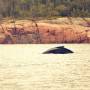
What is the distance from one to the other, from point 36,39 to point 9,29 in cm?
736

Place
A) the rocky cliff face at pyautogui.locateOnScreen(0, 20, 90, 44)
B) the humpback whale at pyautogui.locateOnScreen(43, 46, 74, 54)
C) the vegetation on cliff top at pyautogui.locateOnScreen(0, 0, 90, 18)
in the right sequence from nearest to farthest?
the humpback whale at pyautogui.locateOnScreen(43, 46, 74, 54) < the rocky cliff face at pyautogui.locateOnScreen(0, 20, 90, 44) < the vegetation on cliff top at pyautogui.locateOnScreen(0, 0, 90, 18)

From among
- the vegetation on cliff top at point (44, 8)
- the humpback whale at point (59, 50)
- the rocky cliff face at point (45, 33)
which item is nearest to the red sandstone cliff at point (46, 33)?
the rocky cliff face at point (45, 33)

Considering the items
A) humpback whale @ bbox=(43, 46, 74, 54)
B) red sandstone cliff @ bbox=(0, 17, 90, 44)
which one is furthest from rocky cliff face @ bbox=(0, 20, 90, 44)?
humpback whale @ bbox=(43, 46, 74, 54)

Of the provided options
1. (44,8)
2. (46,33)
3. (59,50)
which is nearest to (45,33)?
(46,33)

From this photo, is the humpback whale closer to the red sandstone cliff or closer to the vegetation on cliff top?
the red sandstone cliff

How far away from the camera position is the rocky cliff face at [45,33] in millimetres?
119562

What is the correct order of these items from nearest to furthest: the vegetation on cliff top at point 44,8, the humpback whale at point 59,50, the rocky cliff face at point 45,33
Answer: the humpback whale at point 59,50
the rocky cliff face at point 45,33
the vegetation on cliff top at point 44,8

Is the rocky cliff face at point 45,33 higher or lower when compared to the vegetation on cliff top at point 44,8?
lower

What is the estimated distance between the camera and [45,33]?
395ft

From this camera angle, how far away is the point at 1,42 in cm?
11869

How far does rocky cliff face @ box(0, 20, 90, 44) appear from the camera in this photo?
392 feet

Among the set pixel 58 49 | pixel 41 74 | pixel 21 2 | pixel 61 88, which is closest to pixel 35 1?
pixel 21 2

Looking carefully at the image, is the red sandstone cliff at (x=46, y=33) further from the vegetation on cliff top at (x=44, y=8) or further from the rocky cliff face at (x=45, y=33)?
the vegetation on cliff top at (x=44, y=8)

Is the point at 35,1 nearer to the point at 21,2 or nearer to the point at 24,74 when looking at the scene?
the point at 21,2
